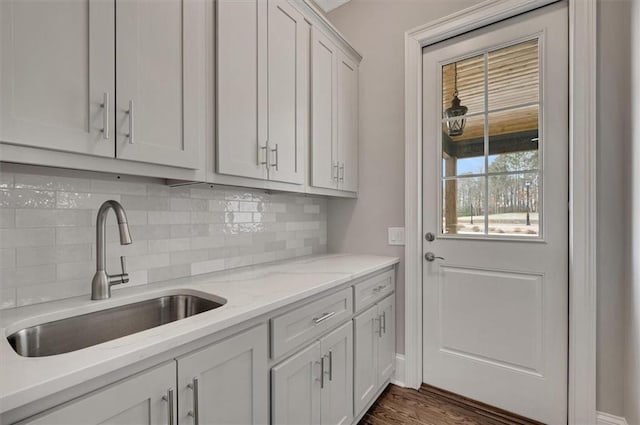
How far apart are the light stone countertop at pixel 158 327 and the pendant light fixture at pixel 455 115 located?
3.47 ft

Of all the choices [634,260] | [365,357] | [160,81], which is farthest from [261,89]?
[634,260]

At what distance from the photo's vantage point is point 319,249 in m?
2.49

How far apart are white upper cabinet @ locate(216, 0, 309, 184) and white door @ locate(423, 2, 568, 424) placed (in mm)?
967

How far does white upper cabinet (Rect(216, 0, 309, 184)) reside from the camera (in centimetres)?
135

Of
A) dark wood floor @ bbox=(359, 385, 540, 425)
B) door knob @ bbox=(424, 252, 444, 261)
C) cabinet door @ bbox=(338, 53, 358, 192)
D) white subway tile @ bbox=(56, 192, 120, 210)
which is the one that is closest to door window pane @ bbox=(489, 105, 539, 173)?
door knob @ bbox=(424, 252, 444, 261)

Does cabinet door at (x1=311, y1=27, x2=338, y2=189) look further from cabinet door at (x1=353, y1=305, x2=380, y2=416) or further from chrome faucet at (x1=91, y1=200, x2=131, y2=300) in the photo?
chrome faucet at (x1=91, y1=200, x2=131, y2=300)

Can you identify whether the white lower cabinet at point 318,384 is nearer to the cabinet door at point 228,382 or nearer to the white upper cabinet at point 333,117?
the cabinet door at point 228,382

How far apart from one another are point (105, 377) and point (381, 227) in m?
1.89

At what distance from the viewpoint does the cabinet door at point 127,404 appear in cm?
63

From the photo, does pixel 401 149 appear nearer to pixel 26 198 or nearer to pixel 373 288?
pixel 373 288

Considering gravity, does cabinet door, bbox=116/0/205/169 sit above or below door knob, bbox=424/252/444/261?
above

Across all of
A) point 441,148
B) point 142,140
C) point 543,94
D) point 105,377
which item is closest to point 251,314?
point 105,377

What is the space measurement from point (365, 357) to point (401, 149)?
1.42m

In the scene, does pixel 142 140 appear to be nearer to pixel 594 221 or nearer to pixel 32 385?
pixel 32 385
